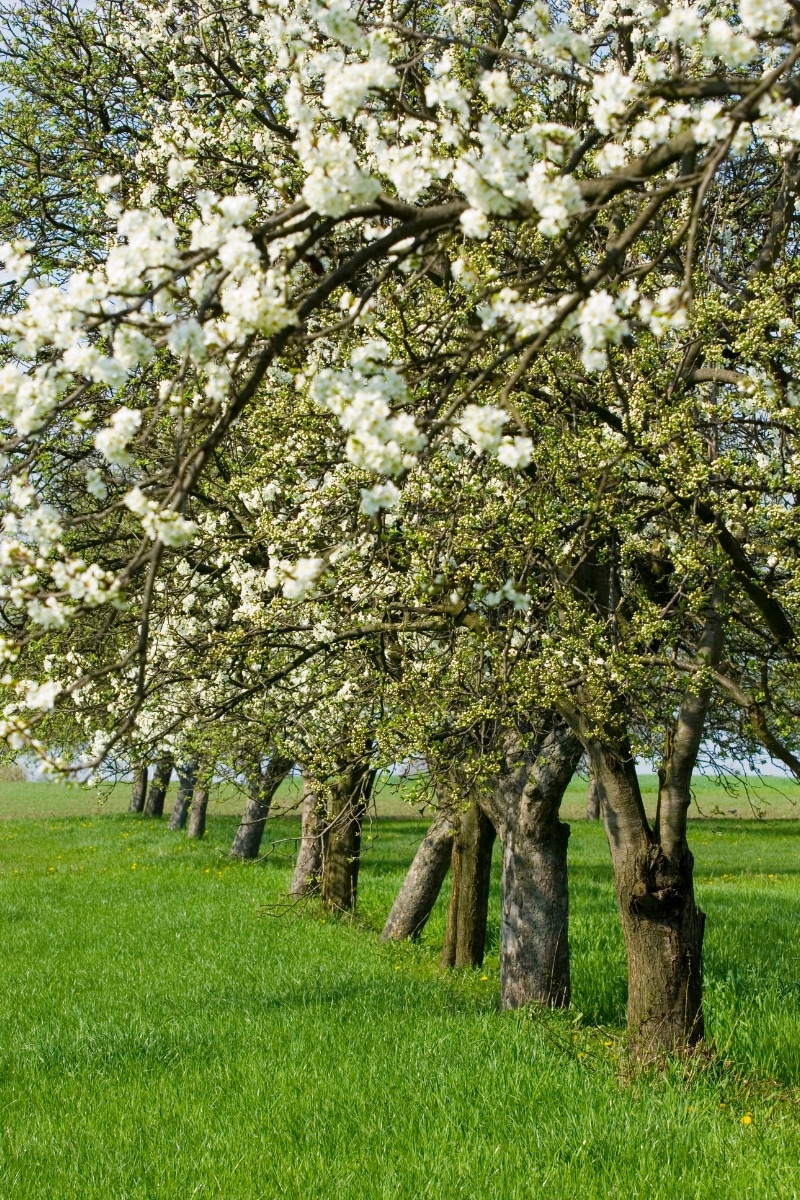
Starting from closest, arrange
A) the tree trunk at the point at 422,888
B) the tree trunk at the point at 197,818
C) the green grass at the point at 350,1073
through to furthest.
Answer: the green grass at the point at 350,1073 → the tree trunk at the point at 422,888 → the tree trunk at the point at 197,818

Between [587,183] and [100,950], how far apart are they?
10.8 meters

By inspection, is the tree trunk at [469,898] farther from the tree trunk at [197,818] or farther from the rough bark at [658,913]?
the tree trunk at [197,818]

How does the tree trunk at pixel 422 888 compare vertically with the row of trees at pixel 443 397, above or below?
below

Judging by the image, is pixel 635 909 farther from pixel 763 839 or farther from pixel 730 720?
pixel 763 839

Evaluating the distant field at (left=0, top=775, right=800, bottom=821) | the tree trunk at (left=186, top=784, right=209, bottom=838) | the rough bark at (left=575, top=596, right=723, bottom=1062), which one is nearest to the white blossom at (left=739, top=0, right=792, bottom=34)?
the rough bark at (left=575, top=596, right=723, bottom=1062)

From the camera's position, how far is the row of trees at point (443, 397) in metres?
2.76

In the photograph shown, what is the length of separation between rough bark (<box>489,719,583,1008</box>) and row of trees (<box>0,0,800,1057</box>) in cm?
3

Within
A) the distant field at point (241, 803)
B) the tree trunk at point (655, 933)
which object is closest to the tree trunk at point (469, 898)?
the tree trunk at point (655, 933)

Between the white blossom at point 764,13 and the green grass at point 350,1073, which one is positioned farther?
the green grass at point 350,1073

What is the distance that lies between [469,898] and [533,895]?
6.36 ft

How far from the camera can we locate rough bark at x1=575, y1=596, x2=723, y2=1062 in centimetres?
698

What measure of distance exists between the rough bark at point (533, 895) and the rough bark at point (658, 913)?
2.21 meters

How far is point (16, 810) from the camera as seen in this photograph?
136 ft

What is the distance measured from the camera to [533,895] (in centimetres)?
957
